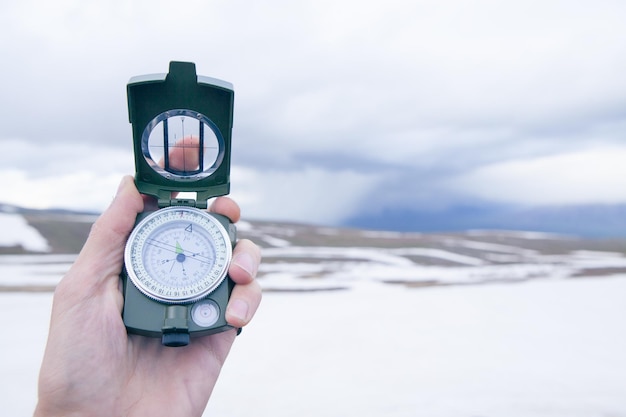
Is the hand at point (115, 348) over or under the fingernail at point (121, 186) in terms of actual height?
under

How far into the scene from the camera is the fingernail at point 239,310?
7.06 feet

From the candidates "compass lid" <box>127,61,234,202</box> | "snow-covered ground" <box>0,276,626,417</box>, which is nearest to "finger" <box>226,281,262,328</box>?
"compass lid" <box>127,61,234,202</box>

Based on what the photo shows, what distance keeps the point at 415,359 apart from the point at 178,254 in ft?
6.11

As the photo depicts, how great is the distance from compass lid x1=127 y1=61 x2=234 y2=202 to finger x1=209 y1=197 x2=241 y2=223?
4 centimetres

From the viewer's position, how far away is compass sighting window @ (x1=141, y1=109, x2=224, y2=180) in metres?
2.36

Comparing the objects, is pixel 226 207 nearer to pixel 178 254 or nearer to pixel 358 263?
pixel 178 254

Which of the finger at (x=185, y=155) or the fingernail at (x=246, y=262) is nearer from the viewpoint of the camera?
the fingernail at (x=246, y=262)

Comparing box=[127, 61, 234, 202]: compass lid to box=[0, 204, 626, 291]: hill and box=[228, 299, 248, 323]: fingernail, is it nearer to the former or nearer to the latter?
box=[228, 299, 248, 323]: fingernail

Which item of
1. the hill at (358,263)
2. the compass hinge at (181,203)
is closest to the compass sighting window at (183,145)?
the compass hinge at (181,203)

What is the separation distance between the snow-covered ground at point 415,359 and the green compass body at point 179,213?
2.91 ft

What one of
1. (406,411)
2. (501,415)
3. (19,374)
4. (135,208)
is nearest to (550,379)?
(501,415)

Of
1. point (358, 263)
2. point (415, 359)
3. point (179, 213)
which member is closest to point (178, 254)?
point (179, 213)

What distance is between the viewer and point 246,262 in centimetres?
226

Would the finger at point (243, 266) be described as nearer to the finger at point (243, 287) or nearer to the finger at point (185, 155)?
the finger at point (243, 287)
